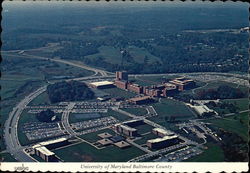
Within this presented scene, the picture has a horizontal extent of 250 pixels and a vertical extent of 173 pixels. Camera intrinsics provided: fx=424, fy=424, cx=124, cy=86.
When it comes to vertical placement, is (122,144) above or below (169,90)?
below

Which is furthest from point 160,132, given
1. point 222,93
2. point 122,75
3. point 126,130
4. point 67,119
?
point 122,75

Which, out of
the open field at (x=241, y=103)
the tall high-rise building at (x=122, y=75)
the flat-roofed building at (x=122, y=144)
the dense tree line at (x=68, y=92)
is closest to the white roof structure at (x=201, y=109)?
the open field at (x=241, y=103)

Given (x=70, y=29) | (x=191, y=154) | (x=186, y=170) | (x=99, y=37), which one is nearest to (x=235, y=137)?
(x=191, y=154)

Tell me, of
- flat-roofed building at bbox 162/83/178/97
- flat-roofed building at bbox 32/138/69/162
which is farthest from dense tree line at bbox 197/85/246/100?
flat-roofed building at bbox 32/138/69/162

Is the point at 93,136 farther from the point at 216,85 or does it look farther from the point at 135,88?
the point at 216,85

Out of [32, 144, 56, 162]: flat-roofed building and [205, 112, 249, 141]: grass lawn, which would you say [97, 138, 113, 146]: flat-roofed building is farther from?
[205, 112, 249, 141]: grass lawn

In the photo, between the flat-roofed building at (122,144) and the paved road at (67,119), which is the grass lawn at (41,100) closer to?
the paved road at (67,119)

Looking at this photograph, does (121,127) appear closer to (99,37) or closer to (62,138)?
(62,138)
